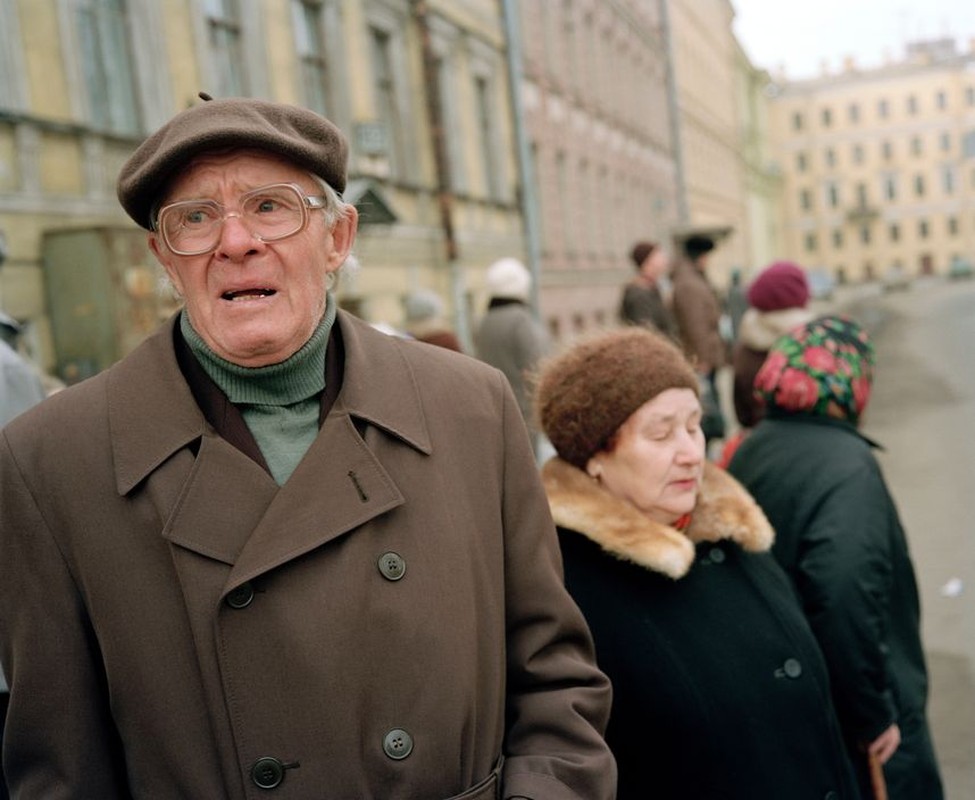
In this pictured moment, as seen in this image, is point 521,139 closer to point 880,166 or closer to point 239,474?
point 239,474

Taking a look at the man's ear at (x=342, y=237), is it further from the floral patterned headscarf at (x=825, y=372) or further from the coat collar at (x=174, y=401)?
the floral patterned headscarf at (x=825, y=372)

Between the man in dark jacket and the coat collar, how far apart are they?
5.52 feet

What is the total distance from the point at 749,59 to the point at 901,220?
114ft

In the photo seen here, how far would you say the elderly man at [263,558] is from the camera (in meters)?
1.82

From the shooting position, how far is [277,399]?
79.0 inches

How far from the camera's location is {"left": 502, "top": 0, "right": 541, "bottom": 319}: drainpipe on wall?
63.9 feet

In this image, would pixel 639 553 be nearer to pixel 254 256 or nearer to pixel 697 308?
pixel 254 256

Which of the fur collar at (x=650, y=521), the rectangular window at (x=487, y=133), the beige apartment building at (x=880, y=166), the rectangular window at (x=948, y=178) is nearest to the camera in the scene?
the fur collar at (x=650, y=521)

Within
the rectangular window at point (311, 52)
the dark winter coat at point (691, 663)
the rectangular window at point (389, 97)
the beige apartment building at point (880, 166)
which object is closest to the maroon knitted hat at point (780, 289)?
the dark winter coat at point (691, 663)

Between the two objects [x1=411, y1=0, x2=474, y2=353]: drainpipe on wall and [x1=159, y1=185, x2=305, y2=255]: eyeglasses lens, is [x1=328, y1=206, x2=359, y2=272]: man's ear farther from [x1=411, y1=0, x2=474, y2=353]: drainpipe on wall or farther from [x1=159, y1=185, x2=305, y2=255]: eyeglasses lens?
[x1=411, y1=0, x2=474, y2=353]: drainpipe on wall

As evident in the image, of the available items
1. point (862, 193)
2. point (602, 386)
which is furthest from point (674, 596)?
point (862, 193)

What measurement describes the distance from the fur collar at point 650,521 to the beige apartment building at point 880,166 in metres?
87.1

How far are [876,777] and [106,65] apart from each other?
8.51 meters

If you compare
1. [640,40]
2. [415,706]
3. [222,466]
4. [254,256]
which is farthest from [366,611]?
[640,40]
